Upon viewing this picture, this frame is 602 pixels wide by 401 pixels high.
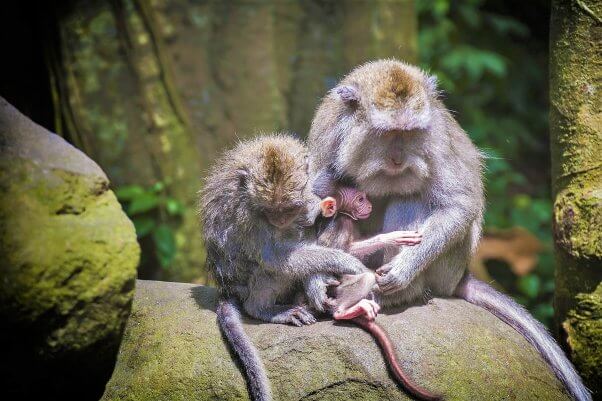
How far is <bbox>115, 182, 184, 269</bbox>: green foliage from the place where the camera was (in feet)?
24.7

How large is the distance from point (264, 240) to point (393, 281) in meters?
0.97

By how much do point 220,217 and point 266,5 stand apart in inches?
172

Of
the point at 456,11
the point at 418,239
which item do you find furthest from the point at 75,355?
the point at 456,11

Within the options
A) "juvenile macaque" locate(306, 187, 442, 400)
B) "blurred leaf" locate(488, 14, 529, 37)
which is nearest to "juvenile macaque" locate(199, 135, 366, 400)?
"juvenile macaque" locate(306, 187, 442, 400)

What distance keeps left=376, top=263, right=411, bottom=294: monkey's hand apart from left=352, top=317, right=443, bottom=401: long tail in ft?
1.23

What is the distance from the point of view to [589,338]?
4836mm

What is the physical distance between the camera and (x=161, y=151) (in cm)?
781

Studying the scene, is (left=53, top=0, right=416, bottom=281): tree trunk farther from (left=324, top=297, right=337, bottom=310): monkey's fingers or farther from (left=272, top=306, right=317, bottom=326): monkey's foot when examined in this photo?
(left=324, top=297, right=337, bottom=310): monkey's fingers

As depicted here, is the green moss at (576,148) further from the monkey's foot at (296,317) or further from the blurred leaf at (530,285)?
the blurred leaf at (530,285)

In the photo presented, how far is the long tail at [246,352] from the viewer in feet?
13.6

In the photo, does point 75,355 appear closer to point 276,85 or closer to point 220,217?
point 220,217

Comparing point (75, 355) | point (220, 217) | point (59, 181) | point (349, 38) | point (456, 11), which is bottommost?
point (75, 355)

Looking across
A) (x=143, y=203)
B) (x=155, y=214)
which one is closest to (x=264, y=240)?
(x=143, y=203)

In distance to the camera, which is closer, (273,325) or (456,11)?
(273,325)
